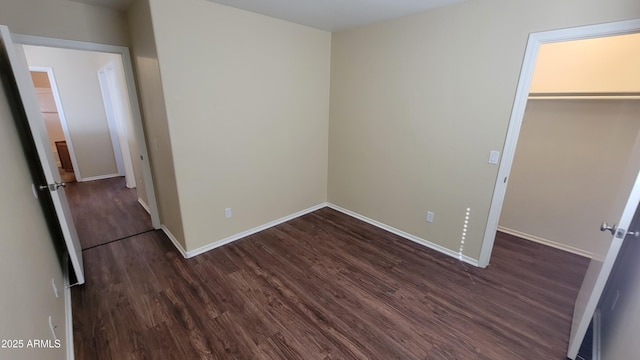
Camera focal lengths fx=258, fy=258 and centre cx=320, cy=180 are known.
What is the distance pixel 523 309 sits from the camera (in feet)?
7.09

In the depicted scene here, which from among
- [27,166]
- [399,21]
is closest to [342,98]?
[399,21]

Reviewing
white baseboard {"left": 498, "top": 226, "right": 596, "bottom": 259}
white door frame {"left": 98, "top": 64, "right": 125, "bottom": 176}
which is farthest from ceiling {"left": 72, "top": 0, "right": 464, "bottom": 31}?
white door frame {"left": 98, "top": 64, "right": 125, "bottom": 176}

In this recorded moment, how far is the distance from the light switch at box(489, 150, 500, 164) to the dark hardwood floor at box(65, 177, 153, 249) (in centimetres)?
406

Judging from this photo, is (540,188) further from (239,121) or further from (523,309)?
(239,121)

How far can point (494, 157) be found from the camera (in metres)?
2.42

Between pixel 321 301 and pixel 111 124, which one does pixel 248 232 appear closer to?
pixel 321 301

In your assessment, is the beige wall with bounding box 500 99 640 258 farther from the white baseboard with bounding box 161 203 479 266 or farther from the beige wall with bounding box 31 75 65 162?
the beige wall with bounding box 31 75 65 162

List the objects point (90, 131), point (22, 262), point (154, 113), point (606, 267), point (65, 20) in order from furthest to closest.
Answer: point (90, 131) < point (154, 113) < point (65, 20) < point (606, 267) < point (22, 262)

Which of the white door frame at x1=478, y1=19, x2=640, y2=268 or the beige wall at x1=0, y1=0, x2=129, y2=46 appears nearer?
the white door frame at x1=478, y1=19, x2=640, y2=268

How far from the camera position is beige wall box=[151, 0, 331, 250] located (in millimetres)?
2424

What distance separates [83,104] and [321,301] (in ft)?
20.4

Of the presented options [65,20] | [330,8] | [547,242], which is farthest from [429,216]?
[65,20]

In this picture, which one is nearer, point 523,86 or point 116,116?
point 523,86

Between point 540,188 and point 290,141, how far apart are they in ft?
10.3
